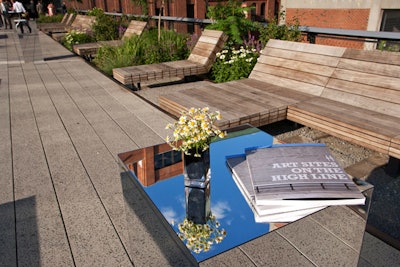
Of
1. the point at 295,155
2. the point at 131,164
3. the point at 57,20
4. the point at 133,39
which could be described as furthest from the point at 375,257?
the point at 57,20

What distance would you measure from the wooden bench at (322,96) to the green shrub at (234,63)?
121 cm

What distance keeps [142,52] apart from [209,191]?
701cm

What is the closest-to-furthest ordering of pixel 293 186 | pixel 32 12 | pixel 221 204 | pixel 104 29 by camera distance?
pixel 293 186 < pixel 221 204 < pixel 104 29 < pixel 32 12

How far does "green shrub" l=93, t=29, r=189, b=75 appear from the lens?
324 inches

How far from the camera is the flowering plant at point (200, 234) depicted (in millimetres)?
1673

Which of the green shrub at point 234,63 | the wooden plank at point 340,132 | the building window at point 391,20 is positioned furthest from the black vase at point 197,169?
the building window at point 391,20

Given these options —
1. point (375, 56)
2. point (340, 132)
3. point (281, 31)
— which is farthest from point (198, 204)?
point (281, 31)

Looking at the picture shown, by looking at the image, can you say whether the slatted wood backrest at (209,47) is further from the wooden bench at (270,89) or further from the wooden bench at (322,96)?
the wooden bench at (322,96)

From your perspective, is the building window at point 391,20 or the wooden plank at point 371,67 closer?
the wooden plank at point 371,67

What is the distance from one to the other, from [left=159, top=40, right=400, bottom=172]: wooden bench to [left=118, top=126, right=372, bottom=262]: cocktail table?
1140 millimetres

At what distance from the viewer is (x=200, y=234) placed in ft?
5.83

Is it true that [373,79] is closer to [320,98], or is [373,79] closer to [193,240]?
[320,98]

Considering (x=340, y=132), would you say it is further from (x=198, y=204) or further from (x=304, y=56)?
(x=198, y=204)

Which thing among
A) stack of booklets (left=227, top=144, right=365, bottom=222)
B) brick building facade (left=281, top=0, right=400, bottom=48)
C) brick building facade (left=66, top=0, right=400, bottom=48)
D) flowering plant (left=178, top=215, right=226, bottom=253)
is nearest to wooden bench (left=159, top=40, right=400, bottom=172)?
stack of booklets (left=227, top=144, right=365, bottom=222)
